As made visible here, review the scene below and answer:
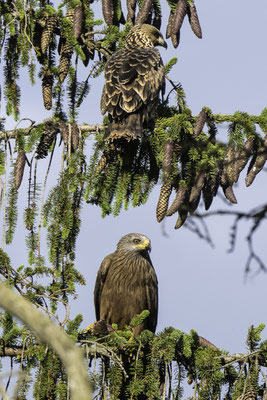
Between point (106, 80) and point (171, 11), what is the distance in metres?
0.95

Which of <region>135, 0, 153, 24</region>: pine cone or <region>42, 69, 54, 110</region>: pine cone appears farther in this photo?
<region>135, 0, 153, 24</region>: pine cone

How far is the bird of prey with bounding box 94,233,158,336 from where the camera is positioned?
25.5 feet

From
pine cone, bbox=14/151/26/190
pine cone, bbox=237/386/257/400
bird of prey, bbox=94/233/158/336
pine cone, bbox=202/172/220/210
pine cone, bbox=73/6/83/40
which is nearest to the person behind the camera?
pine cone, bbox=237/386/257/400

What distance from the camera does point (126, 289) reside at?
7852 mm

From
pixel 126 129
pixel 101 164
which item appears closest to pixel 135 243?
pixel 126 129

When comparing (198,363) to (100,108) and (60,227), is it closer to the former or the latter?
(60,227)

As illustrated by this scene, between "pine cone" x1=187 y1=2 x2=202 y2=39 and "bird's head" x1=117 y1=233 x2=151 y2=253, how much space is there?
2803 mm

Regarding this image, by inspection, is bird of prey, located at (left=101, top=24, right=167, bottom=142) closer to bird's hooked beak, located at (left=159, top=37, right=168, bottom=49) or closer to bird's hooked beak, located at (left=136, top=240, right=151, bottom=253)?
bird's hooked beak, located at (left=159, top=37, right=168, bottom=49)

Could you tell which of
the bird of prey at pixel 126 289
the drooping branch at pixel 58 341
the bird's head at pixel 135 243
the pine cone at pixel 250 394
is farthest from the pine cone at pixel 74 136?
the drooping branch at pixel 58 341

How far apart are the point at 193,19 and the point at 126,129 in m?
1.18

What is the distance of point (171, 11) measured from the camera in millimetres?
6516

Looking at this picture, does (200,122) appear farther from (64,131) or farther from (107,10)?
(107,10)

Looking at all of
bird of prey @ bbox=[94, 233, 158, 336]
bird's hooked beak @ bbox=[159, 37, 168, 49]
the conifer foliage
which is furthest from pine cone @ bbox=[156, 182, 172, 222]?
bird's hooked beak @ bbox=[159, 37, 168, 49]

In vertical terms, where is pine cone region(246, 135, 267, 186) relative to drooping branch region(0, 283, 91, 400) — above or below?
above
